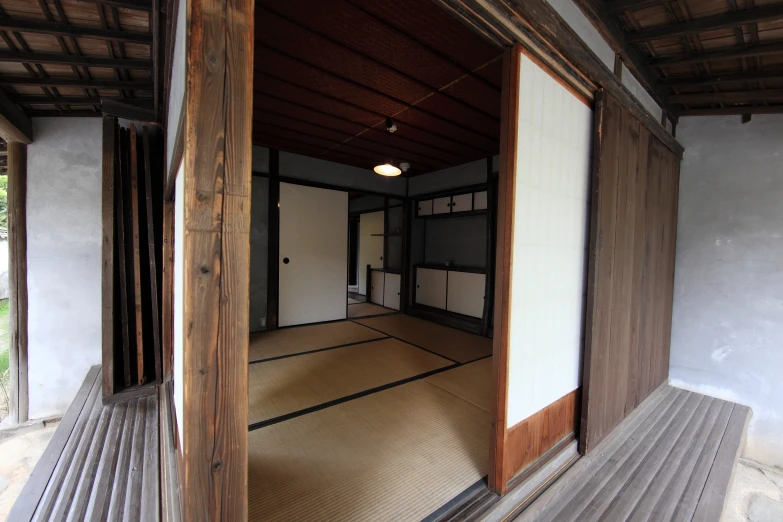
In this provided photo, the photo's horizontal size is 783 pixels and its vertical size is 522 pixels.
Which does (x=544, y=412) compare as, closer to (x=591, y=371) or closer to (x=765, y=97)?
(x=591, y=371)

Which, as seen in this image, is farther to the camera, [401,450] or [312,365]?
[312,365]

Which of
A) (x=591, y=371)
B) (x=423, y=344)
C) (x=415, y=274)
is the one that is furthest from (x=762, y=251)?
(x=415, y=274)

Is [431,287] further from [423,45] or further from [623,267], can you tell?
[423,45]

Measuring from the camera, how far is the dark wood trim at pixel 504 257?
1.40m

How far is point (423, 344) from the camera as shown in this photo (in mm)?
3781

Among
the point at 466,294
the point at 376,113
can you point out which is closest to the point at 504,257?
the point at 376,113

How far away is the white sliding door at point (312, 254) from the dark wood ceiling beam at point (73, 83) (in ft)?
6.43

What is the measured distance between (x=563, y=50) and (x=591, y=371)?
71.3 inches

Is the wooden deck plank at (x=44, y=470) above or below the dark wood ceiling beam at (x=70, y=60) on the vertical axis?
below

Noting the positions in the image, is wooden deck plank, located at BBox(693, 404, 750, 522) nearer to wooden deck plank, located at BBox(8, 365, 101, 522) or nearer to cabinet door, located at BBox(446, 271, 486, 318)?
cabinet door, located at BBox(446, 271, 486, 318)

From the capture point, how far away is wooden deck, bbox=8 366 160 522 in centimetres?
135

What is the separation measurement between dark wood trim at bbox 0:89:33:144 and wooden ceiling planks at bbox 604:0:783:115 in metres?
4.34

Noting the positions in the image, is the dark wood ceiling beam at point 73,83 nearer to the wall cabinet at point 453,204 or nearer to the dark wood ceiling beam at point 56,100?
the dark wood ceiling beam at point 56,100

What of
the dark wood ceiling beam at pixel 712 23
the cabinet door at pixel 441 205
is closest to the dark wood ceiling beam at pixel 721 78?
the dark wood ceiling beam at pixel 712 23
